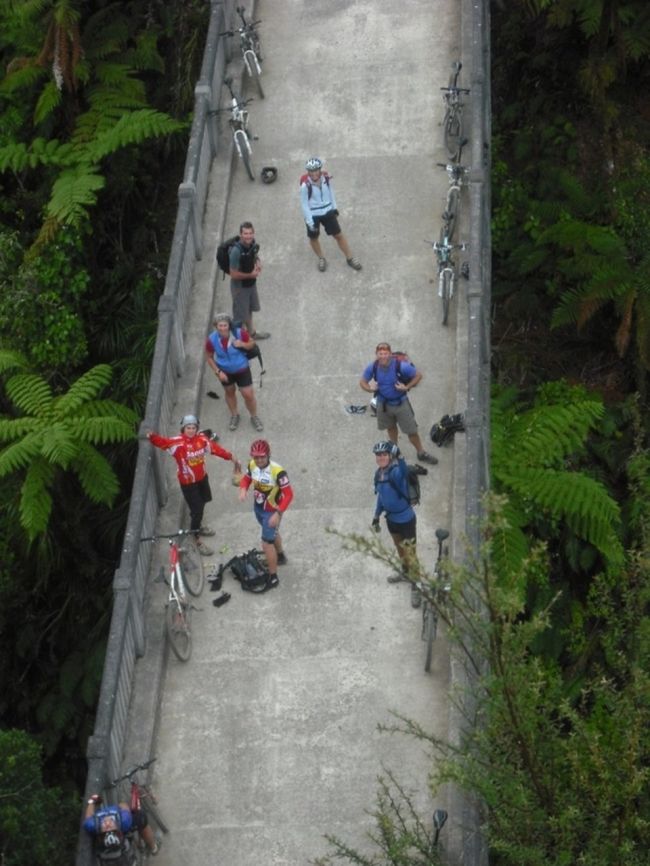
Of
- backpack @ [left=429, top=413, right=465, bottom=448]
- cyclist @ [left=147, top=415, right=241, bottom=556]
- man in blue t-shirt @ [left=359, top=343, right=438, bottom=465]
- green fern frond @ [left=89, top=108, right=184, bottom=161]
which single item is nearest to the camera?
cyclist @ [left=147, top=415, right=241, bottom=556]

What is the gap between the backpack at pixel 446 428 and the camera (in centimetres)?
2019

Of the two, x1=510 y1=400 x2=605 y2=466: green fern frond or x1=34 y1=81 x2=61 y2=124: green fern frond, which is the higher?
x1=34 y1=81 x2=61 y2=124: green fern frond

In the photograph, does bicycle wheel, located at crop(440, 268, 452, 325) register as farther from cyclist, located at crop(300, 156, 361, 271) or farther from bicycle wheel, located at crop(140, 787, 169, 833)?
bicycle wheel, located at crop(140, 787, 169, 833)

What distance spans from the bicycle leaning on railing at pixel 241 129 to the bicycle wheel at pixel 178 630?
22.5ft

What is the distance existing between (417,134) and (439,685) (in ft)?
27.5

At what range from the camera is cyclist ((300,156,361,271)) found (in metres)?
21.6

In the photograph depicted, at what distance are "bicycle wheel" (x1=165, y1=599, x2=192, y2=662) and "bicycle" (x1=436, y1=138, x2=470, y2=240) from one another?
19.5 feet

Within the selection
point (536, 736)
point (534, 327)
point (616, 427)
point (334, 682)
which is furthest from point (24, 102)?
point (536, 736)

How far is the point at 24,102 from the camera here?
26000 mm

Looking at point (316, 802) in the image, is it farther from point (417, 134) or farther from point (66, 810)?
point (417, 134)

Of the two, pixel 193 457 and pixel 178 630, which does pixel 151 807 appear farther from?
pixel 193 457

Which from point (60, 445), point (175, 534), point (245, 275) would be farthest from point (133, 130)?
point (175, 534)

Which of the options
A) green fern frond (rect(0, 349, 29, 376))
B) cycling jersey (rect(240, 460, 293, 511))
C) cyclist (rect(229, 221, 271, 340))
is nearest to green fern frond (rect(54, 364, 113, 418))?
green fern frond (rect(0, 349, 29, 376))

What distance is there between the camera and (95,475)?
21.4 meters
